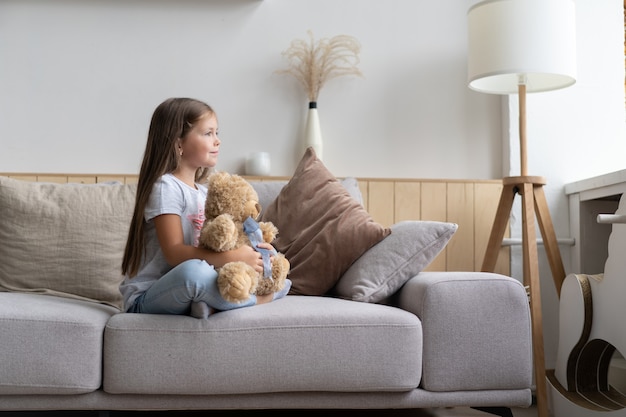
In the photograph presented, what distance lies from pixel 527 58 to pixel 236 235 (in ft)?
4.39

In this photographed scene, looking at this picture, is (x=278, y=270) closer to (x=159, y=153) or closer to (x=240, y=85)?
(x=159, y=153)

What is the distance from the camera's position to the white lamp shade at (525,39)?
262cm

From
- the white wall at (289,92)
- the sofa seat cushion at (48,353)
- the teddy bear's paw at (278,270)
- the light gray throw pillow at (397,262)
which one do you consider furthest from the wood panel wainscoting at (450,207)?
the sofa seat cushion at (48,353)

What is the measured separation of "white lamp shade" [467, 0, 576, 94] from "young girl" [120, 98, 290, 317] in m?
1.10

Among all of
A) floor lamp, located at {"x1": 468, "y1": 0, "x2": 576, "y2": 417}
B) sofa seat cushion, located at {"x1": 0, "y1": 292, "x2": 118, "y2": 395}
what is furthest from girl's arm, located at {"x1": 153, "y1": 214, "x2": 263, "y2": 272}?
floor lamp, located at {"x1": 468, "y1": 0, "x2": 576, "y2": 417}

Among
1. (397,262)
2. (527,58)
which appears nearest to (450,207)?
(527,58)

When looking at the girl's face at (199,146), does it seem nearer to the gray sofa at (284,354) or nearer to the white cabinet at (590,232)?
the gray sofa at (284,354)

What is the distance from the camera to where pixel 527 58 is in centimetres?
262

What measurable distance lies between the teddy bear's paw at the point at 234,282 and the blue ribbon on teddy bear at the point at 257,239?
124 mm

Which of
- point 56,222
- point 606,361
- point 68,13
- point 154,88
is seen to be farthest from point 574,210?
point 68,13

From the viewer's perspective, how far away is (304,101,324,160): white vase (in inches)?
117

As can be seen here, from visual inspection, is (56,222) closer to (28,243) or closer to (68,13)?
(28,243)

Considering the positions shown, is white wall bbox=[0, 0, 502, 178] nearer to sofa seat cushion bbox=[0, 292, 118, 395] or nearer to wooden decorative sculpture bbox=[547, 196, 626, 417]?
wooden decorative sculpture bbox=[547, 196, 626, 417]

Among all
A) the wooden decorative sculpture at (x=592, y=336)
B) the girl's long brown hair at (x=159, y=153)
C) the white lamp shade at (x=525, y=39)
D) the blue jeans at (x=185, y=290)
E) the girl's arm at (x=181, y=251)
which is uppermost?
the white lamp shade at (x=525, y=39)
